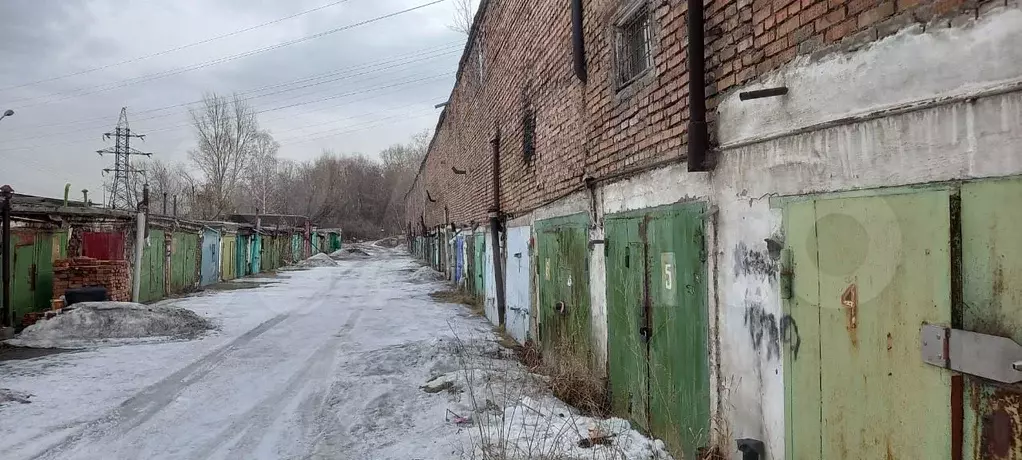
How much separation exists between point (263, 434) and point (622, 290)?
130 inches

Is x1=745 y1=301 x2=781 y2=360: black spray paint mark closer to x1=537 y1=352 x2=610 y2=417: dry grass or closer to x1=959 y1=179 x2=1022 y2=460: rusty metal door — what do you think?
x1=959 y1=179 x2=1022 y2=460: rusty metal door

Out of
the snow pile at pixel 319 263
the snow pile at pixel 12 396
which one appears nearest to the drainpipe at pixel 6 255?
the snow pile at pixel 12 396

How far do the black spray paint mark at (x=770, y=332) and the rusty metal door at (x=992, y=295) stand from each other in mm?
880

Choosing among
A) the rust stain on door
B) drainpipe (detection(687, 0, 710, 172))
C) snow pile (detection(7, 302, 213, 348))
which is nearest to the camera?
the rust stain on door

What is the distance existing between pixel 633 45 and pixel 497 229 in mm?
6753

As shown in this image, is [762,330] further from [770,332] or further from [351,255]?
[351,255]

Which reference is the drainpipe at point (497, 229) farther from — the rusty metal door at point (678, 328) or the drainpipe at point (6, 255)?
the drainpipe at point (6, 255)

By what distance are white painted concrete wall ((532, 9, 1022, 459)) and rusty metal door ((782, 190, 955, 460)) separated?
0.12 metres

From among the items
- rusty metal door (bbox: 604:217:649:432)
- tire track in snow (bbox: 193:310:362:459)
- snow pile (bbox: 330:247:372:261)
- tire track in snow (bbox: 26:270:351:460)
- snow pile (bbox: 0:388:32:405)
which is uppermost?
rusty metal door (bbox: 604:217:649:432)

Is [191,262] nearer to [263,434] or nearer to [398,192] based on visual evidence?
[263,434]

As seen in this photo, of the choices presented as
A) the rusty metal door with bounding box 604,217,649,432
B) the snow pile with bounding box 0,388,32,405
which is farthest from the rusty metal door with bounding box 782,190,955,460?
the snow pile with bounding box 0,388,32,405

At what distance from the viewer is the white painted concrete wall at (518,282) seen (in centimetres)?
917

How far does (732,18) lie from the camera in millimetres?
3508

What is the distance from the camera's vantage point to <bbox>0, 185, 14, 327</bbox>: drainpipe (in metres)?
10.2
